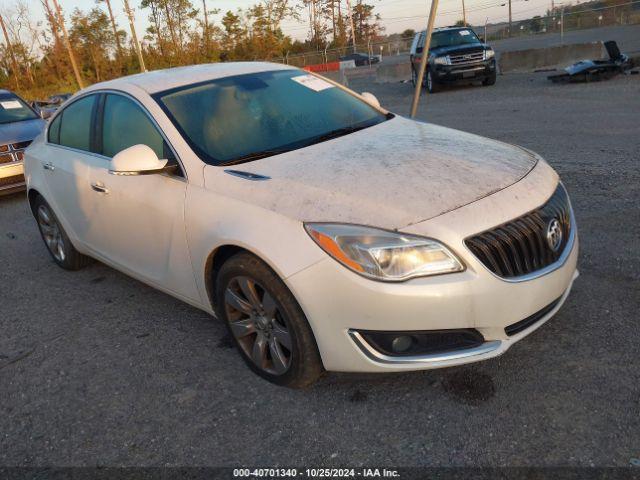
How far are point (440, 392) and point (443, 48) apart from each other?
1457cm

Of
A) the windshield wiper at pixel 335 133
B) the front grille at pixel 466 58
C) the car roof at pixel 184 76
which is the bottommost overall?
the front grille at pixel 466 58

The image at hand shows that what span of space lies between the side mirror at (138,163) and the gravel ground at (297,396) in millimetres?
1103

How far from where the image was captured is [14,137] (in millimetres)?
8711

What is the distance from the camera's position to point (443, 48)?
1571 cm

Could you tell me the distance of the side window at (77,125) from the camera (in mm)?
4230

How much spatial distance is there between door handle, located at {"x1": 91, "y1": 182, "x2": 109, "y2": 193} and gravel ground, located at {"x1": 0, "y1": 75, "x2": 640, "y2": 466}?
2.93 feet

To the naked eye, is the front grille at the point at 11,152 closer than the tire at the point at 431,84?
Yes

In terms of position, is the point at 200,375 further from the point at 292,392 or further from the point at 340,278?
the point at 340,278

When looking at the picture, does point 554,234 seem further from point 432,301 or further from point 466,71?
point 466,71

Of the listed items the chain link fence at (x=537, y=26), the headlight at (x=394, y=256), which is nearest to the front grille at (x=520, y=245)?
the headlight at (x=394, y=256)

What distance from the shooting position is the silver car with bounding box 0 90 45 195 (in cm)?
844

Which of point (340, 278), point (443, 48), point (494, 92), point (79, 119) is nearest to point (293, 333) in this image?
point (340, 278)

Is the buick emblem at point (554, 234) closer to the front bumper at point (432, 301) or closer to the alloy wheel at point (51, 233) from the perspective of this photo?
the front bumper at point (432, 301)

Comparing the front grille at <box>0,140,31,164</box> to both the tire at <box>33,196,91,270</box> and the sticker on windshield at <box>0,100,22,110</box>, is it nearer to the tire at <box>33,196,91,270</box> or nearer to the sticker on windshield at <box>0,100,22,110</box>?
the sticker on windshield at <box>0,100,22,110</box>
